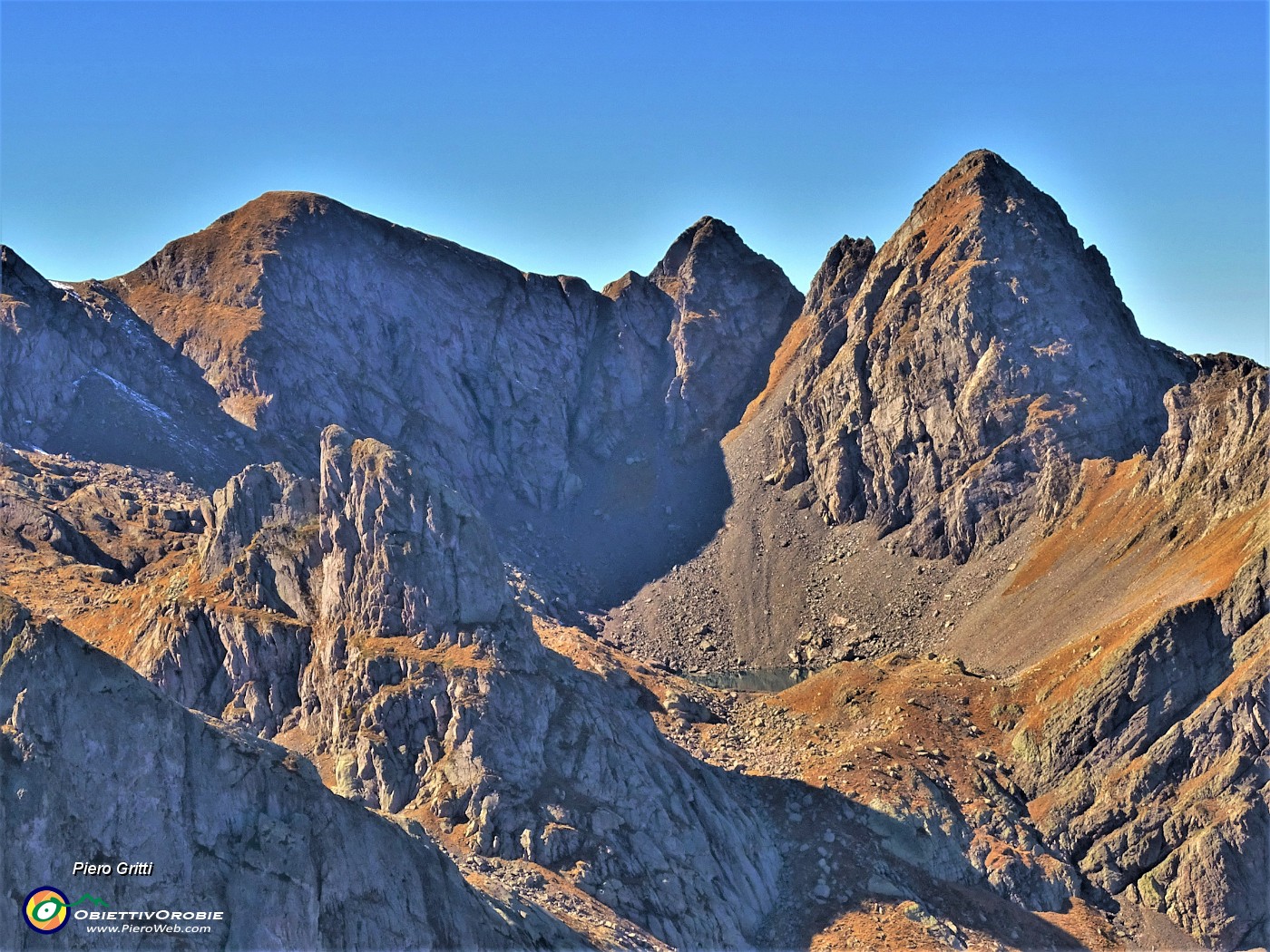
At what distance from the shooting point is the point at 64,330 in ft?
473

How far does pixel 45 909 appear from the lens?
1417 inches

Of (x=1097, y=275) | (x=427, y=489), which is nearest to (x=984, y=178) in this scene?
(x=1097, y=275)

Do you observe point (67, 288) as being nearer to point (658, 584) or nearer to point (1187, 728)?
point (658, 584)

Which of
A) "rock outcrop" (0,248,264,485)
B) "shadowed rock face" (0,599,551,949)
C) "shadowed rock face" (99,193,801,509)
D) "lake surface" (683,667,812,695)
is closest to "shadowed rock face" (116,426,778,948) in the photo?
"shadowed rock face" (0,599,551,949)

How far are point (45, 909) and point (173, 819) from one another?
4.79m

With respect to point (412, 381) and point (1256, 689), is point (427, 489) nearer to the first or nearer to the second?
point (1256, 689)

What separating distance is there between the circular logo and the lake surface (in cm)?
8735

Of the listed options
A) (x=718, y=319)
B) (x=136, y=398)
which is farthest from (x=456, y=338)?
(x=136, y=398)

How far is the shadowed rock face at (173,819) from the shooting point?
3744 centimetres

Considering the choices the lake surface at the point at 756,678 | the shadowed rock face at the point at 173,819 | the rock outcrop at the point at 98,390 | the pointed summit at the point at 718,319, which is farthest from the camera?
the pointed summit at the point at 718,319

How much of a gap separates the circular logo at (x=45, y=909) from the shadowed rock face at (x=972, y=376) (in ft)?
341

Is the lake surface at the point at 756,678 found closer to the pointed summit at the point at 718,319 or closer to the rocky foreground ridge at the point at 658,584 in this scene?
the rocky foreground ridge at the point at 658,584

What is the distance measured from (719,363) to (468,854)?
124 metres

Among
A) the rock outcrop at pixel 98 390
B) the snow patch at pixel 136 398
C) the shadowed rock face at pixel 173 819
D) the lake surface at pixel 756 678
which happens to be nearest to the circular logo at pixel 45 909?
the shadowed rock face at pixel 173 819
